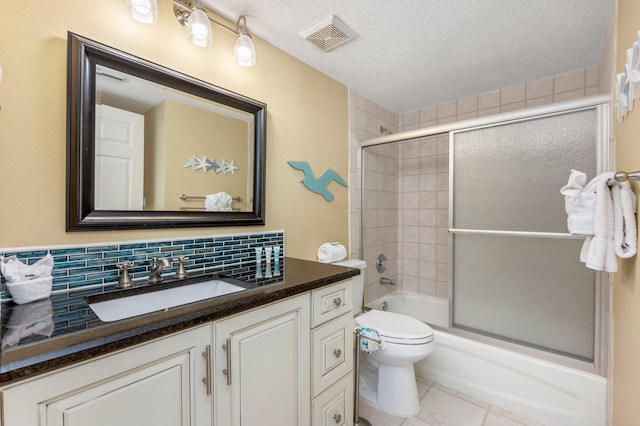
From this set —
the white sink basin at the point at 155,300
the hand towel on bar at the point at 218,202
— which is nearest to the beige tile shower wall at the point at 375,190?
the hand towel on bar at the point at 218,202

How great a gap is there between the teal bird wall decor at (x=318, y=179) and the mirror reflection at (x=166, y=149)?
15.4 inches

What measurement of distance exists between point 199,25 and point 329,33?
2.38 feet

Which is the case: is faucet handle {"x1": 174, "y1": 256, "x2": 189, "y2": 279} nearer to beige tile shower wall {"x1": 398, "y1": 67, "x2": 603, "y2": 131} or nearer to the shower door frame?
the shower door frame

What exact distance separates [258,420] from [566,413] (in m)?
1.72

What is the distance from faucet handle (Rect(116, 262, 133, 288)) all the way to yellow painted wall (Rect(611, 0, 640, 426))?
1.73m

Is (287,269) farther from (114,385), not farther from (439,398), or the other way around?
(439,398)

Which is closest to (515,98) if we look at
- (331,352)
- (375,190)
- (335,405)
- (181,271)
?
(375,190)

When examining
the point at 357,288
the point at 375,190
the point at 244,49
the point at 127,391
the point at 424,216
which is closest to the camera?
the point at 127,391

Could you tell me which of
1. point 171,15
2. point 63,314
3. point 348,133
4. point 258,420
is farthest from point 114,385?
point 348,133

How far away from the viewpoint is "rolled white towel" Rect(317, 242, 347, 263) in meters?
1.95

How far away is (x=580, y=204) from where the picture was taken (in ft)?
3.48

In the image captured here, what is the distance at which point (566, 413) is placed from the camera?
5.13 ft

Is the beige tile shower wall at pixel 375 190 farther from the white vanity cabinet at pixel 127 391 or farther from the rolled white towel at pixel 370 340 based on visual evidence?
the white vanity cabinet at pixel 127 391

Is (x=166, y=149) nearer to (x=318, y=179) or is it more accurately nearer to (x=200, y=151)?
(x=200, y=151)
